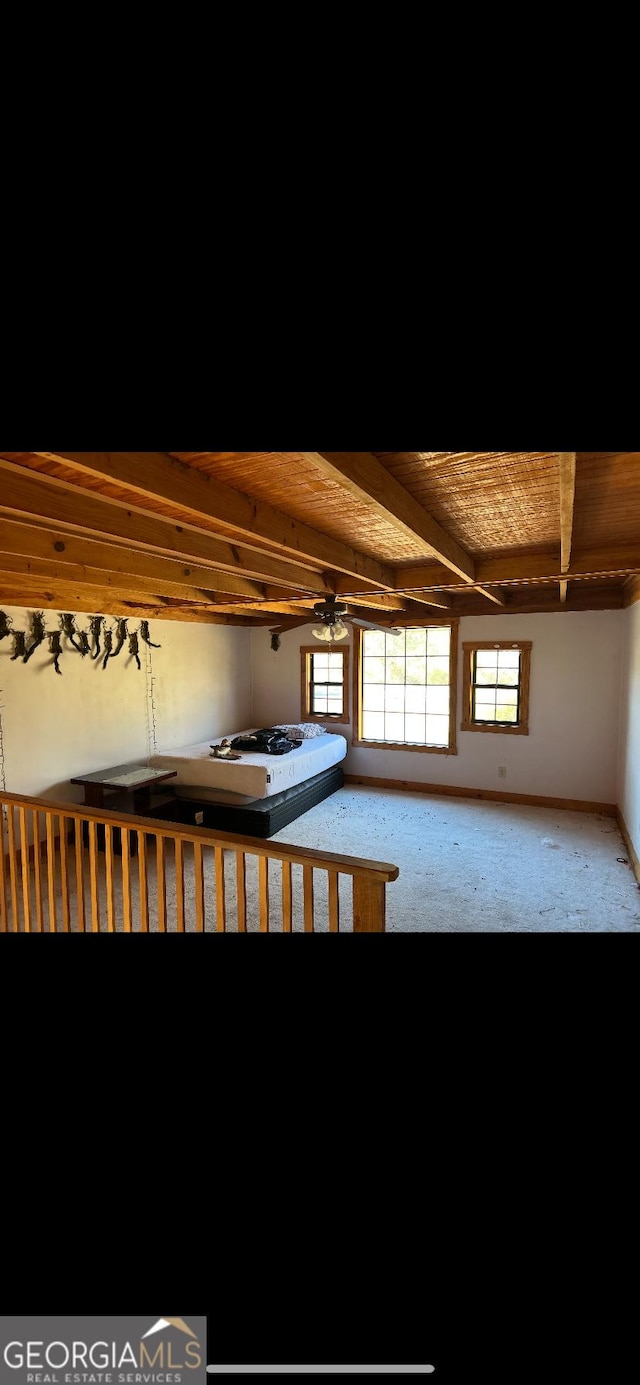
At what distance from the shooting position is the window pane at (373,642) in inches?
A: 283

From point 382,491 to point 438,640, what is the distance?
4989 millimetres

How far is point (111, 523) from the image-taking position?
2.48 metres

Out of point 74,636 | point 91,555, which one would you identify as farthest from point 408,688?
point 91,555

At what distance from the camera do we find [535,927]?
339cm

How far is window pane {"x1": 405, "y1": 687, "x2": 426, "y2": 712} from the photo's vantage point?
23.0 feet

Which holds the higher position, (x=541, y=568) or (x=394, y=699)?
(x=541, y=568)

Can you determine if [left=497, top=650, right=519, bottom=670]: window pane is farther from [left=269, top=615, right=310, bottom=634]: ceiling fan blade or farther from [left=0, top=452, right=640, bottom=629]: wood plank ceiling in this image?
[left=269, top=615, right=310, bottom=634]: ceiling fan blade

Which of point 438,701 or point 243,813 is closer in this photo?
point 243,813

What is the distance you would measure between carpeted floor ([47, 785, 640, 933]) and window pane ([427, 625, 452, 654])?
6.21ft

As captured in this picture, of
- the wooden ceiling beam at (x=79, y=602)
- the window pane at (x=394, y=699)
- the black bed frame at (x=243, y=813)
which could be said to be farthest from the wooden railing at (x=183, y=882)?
the window pane at (x=394, y=699)

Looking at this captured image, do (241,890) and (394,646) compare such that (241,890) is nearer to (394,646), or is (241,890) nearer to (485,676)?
(485,676)
